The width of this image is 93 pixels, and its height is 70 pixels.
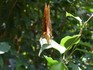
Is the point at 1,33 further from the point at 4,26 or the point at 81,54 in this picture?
the point at 81,54

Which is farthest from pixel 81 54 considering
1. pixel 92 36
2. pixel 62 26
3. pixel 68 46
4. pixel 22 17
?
pixel 68 46

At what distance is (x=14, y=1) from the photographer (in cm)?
151

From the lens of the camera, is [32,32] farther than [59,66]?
Yes

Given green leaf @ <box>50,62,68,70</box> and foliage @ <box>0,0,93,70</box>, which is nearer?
green leaf @ <box>50,62,68,70</box>

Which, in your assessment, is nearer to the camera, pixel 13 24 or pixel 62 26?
pixel 13 24

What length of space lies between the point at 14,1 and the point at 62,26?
35 cm

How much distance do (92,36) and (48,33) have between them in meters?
0.68

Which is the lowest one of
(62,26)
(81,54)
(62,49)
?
(81,54)

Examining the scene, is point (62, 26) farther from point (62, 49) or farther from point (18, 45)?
point (62, 49)

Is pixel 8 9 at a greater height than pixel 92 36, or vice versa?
pixel 8 9

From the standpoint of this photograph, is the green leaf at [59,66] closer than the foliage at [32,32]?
Yes

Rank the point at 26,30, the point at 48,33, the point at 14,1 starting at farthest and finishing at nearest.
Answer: the point at 26,30, the point at 14,1, the point at 48,33

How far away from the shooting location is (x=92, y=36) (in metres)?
1.59

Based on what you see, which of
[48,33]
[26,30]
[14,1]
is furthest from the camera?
[26,30]
